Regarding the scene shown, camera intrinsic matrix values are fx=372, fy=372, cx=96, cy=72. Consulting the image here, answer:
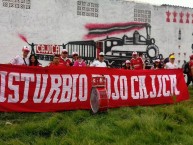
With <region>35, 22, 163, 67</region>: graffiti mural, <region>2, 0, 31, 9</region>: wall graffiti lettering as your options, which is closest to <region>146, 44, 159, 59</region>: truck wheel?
<region>35, 22, 163, 67</region>: graffiti mural

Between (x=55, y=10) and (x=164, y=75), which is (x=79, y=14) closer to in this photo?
(x=55, y=10)

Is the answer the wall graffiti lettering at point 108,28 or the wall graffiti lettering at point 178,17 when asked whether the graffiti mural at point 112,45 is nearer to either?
the wall graffiti lettering at point 108,28

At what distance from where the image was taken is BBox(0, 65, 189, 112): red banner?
29.8ft

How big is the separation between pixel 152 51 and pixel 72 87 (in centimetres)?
1002

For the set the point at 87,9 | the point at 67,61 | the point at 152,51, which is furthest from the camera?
the point at 152,51

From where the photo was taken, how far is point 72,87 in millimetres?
9789

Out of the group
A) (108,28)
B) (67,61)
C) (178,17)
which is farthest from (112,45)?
(67,61)

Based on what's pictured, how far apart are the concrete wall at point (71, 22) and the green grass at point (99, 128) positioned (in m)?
6.76

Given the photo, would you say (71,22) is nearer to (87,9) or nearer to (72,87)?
(87,9)

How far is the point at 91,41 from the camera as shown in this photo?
674 inches

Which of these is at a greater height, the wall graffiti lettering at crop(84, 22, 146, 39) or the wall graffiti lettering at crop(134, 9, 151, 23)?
the wall graffiti lettering at crop(134, 9, 151, 23)

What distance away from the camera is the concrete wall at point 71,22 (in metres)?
15.1

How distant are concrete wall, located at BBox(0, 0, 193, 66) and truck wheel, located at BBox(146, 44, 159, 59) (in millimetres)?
286

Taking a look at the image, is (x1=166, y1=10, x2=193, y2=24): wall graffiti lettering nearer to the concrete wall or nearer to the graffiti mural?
the concrete wall
